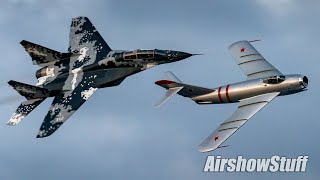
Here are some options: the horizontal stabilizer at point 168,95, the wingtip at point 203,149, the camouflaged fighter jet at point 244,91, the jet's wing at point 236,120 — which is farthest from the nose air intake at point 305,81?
the wingtip at point 203,149

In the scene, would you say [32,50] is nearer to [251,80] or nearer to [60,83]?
[60,83]

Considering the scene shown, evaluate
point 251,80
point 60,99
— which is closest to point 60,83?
point 60,99

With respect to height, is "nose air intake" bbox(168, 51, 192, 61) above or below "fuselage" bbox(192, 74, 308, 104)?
above

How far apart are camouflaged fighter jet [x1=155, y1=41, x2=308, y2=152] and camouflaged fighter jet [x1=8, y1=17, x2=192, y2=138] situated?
3267 mm

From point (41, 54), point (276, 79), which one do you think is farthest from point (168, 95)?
point (41, 54)

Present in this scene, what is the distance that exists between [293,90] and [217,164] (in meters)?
9.00

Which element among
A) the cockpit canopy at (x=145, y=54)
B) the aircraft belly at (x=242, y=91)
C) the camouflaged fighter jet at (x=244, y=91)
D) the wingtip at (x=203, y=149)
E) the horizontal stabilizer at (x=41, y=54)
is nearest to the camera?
the wingtip at (x=203, y=149)

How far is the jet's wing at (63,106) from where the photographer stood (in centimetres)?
4981

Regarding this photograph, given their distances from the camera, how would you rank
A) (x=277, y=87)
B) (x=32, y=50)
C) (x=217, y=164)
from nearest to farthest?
(x=217, y=164), (x=277, y=87), (x=32, y=50)

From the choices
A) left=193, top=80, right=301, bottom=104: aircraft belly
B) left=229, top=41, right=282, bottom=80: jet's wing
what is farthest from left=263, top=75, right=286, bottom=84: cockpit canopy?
left=229, top=41, right=282, bottom=80: jet's wing

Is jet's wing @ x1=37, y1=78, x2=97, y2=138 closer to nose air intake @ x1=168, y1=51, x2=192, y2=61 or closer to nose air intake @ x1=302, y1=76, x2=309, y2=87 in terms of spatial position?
nose air intake @ x1=168, y1=51, x2=192, y2=61

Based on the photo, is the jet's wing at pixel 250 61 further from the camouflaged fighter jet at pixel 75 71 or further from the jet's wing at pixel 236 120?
the camouflaged fighter jet at pixel 75 71

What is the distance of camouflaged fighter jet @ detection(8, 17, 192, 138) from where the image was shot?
51406 mm

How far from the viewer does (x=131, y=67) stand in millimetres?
52625
